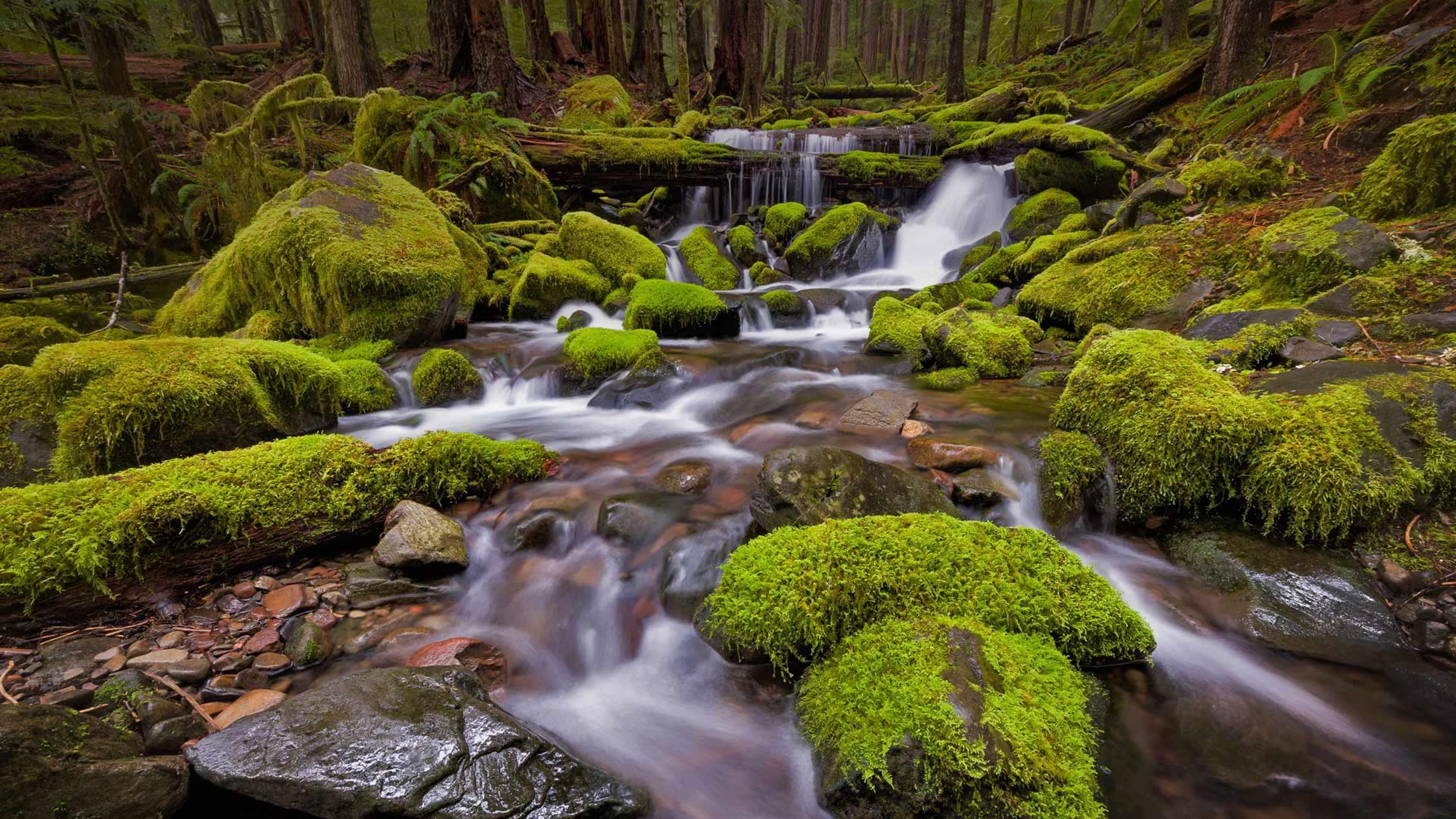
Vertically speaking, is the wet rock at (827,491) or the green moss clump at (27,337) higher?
the green moss clump at (27,337)

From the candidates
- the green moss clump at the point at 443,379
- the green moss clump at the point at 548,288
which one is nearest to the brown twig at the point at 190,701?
the green moss clump at the point at 443,379

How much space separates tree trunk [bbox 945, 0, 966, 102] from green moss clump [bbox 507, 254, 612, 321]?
17.3m

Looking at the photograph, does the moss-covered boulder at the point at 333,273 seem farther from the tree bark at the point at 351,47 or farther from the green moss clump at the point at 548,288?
the tree bark at the point at 351,47

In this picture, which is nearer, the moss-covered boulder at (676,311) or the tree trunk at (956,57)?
the moss-covered boulder at (676,311)

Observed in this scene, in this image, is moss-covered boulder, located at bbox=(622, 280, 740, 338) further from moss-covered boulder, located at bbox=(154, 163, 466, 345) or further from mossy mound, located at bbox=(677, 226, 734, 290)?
mossy mound, located at bbox=(677, 226, 734, 290)

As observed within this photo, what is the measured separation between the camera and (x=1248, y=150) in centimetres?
754

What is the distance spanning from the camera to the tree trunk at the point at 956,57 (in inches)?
744

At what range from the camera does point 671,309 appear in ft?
25.5

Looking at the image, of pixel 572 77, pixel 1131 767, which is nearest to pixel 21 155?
pixel 572 77

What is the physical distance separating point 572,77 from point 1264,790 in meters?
22.5

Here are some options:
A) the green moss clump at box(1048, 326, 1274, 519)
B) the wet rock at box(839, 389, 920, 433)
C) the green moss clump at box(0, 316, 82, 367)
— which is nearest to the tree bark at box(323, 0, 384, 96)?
the green moss clump at box(0, 316, 82, 367)

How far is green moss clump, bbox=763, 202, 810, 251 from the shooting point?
38.7 ft

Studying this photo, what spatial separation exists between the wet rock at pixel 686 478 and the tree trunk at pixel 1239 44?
10607mm

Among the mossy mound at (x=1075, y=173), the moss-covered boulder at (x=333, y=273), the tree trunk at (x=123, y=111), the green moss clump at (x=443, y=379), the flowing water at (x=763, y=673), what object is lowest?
the flowing water at (x=763, y=673)
